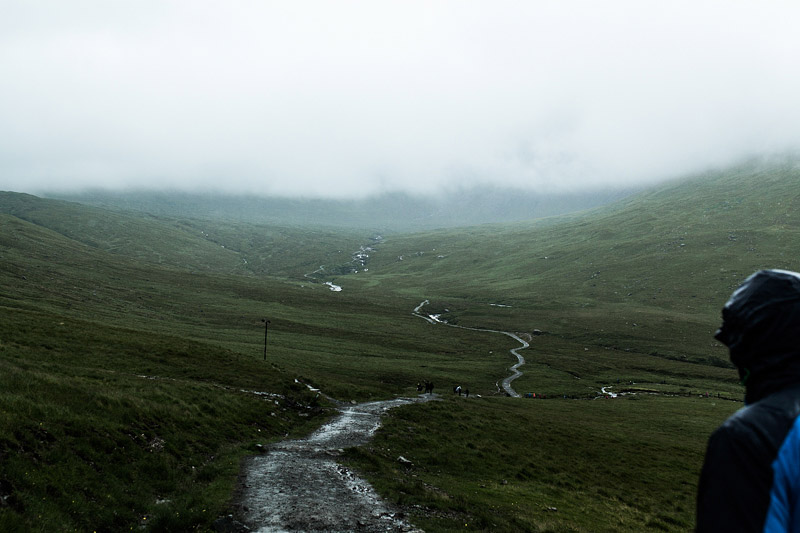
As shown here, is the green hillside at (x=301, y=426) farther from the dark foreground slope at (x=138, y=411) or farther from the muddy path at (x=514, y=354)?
the muddy path at (x=514, y=354)

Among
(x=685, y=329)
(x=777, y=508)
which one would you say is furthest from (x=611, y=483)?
(x=685, y=329)

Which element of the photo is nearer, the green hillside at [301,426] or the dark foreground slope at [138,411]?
the dark foreground slope at [138,411]

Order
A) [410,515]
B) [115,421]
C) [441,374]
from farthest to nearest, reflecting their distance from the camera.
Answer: [441,374]
[115,421]
[410,515]

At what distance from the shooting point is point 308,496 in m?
22.2

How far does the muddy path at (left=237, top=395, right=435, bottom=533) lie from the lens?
19.2 metres

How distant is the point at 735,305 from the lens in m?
4.18

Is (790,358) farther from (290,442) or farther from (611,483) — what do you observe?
(611,483)

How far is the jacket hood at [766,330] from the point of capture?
12.5 feet

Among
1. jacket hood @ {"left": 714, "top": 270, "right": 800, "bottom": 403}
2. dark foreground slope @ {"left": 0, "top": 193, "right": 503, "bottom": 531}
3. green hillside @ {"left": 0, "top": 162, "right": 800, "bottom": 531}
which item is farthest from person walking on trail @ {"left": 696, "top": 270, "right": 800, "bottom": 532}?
green hillside @ {"left": 0, "top": 162, "right": 800, "bottom": 531}

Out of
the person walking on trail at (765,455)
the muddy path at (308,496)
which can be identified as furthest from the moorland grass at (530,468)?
the person walking on trail at (765,455)

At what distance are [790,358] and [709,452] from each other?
1.15 metres

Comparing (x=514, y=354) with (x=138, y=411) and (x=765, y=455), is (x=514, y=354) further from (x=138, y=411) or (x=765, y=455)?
(x=765, y=455)

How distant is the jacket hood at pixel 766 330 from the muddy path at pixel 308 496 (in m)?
18.4

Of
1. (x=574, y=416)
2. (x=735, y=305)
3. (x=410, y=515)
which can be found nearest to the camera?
(x=735, y=305)
